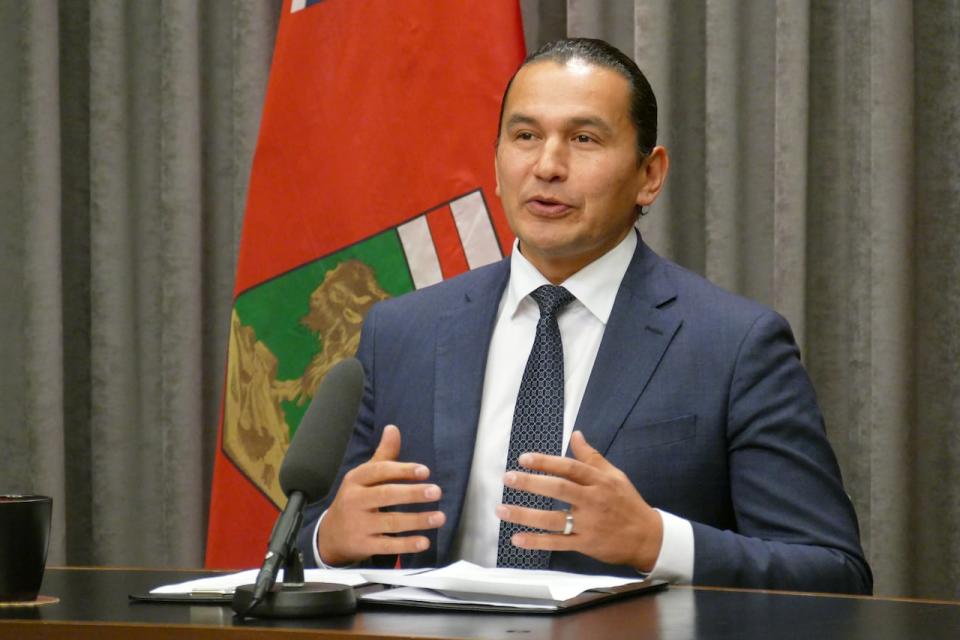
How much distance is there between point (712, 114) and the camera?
8.79ft

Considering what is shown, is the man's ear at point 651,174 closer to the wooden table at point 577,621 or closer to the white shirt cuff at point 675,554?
the white shirt cuff at point 675,554

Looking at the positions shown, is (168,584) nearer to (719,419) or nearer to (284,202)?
(719,419)

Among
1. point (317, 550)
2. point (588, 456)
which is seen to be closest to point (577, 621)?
point (588, 456)

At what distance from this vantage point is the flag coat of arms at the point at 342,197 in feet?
8.29

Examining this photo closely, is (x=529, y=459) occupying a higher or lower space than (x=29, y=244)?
lower

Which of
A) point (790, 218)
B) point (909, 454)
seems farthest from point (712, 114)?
point (909, 454)

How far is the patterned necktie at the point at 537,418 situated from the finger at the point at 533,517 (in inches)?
12.6

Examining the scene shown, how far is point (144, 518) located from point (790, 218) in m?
1.72

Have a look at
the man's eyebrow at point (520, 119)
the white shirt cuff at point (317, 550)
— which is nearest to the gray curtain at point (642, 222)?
the man's eyebrow at point (520, 119)

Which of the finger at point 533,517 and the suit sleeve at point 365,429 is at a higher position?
the suit sleeve at point 365,429

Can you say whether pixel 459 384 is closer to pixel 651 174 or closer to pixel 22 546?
pixel 651 174

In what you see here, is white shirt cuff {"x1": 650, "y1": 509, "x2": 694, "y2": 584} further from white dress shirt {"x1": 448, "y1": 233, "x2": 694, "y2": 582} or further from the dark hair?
the dark hair

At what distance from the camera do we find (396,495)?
1.46 meters

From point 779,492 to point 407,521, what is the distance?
56 cm
